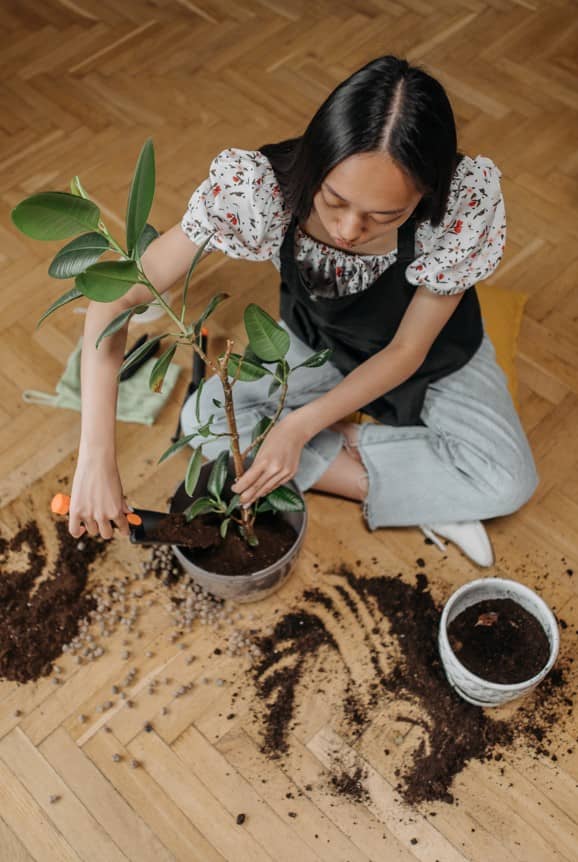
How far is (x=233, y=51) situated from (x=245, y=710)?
1732 millimetres

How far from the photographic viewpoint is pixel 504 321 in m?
1.61

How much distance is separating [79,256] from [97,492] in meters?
0.32

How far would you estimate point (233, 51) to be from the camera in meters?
2.22

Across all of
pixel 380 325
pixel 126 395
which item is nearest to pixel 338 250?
pixel 380 325

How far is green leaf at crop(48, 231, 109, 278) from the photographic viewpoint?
884 millimetres

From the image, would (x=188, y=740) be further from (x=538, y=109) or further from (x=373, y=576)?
(x=538, y=109)

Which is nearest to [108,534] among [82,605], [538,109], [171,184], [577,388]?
[82,605]

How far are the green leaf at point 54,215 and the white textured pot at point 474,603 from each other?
0.74 m

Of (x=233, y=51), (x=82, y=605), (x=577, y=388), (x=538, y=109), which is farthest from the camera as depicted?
(x=233, y=51)

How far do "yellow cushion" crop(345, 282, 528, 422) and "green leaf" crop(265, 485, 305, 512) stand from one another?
21.9 inches

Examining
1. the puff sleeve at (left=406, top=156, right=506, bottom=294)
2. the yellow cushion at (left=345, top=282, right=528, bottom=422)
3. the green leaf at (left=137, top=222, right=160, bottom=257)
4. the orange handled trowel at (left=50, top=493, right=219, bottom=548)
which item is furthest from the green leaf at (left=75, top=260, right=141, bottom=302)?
the yellow cushion at (left=345, top=282, right=528, bottom=422)

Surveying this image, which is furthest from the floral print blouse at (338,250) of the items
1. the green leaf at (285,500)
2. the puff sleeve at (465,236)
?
the green leaf at (285,500)

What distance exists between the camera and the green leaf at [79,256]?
88 centimetres

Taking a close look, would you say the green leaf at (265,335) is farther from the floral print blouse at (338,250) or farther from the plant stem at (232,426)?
the floral print blouse at (338,250)
